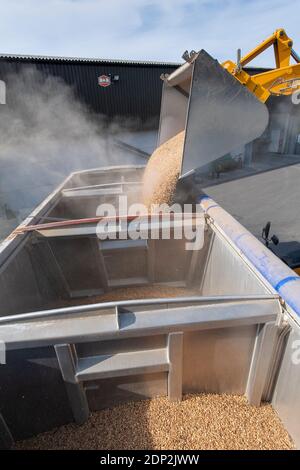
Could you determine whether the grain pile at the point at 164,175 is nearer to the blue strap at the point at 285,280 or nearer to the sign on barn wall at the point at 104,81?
the blue strap at the point at 285,280

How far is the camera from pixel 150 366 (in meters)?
1.33

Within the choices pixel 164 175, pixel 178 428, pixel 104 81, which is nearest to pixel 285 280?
pixel 178 428

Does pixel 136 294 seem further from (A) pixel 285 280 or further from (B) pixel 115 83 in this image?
(B) pixel 115 83

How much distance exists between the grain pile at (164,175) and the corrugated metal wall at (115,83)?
23.4 feet

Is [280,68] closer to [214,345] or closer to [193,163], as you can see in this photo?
[193,163]

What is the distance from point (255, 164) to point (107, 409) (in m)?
12.2

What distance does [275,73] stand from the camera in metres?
3.75

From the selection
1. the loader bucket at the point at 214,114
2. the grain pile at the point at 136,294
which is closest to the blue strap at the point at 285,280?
the loader bucket at the point at 214,114

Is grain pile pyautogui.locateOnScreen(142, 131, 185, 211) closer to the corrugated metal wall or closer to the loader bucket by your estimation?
the loader bucket

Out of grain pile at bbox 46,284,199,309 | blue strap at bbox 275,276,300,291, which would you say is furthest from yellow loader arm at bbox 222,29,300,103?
blue strap at bbox 275,276,300,291

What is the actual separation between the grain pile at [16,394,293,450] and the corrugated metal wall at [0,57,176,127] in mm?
9539

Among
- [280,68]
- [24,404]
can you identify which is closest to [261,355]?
[24,404]

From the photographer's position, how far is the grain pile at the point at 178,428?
54.1 inches

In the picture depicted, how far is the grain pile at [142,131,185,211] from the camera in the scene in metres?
2.80
